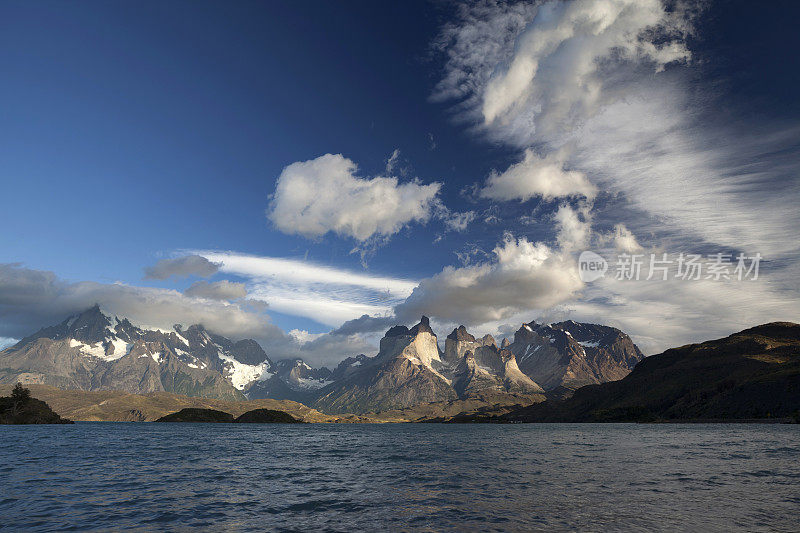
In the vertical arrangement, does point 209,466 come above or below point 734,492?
below

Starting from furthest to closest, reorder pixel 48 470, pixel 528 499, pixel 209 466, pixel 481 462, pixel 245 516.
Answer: pixel 481 462
pixel 209 466
pixel 48 470
pixel 528 499
pixel 245 516

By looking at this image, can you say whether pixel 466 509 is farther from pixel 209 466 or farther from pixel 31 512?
pixel 209 466

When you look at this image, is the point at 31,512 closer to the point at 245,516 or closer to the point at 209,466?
the point at 245,516

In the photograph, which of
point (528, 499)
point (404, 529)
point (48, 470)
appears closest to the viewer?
point (404, 529)

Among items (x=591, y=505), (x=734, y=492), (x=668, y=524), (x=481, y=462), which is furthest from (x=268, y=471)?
(x=734, y=492)

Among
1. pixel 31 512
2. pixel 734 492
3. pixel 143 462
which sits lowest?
pixel 143 462

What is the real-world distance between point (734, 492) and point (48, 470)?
85.7m

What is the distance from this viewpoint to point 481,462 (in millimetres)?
74625

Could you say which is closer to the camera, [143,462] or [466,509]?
[466,509]

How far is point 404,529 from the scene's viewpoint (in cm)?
2859

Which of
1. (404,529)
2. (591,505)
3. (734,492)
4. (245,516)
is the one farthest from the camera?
(734,492)

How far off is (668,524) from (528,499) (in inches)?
465

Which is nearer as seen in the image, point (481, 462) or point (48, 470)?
point (48, 470)

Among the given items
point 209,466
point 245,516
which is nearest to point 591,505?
point 245,516
